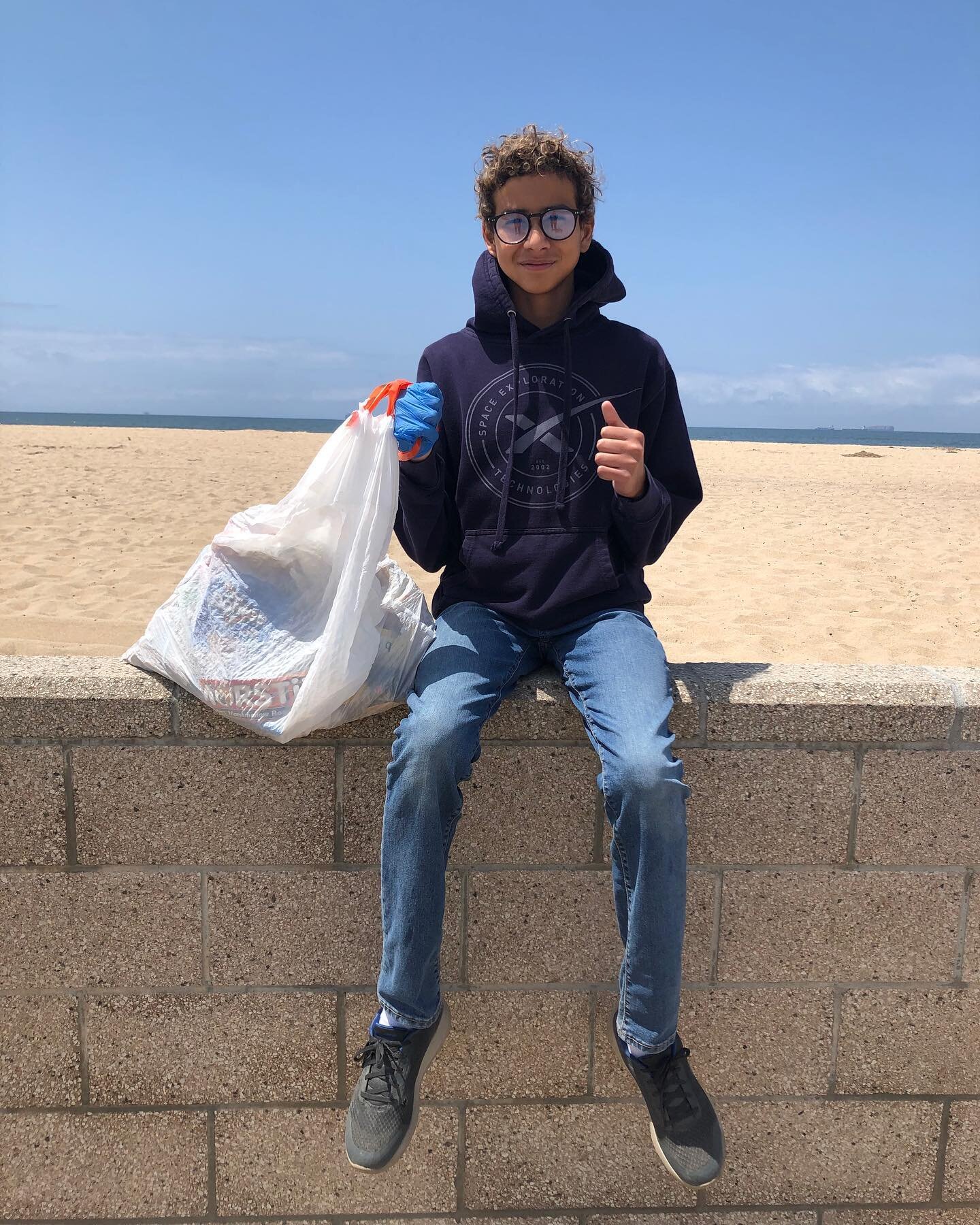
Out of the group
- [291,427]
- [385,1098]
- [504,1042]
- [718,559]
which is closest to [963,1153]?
[504,1042]

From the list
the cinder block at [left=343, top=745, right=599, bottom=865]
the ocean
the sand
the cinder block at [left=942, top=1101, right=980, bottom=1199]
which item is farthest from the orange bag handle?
the ocean

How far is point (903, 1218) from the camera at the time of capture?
2297 millimetres

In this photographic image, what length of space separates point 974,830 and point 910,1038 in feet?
1.71

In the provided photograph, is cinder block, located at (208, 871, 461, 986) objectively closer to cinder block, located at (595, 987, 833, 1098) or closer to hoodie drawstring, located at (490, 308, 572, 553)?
cinder block, located at (595, 987, 833, 1098)

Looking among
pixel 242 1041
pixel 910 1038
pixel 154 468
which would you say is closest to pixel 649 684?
pixel 910 1038

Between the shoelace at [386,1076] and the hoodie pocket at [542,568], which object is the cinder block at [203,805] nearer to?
the shoelace at [386,1076]

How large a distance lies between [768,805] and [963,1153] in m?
1.01

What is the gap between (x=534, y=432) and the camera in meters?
2.31

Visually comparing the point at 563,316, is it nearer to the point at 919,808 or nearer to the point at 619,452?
the point at 619,452

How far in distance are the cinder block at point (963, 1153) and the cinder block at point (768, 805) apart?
0.71m

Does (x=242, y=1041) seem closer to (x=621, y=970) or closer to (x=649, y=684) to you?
(x=621, y=970)

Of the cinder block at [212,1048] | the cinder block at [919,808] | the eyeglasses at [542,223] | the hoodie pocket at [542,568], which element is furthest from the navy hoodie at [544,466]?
the cinder block at [212,1048]

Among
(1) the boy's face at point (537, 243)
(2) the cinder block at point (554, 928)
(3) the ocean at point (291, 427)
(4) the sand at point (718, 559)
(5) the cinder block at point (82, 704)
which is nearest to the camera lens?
(5) the cinder block at point (82, 704)

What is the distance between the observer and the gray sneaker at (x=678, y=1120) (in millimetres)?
1920
